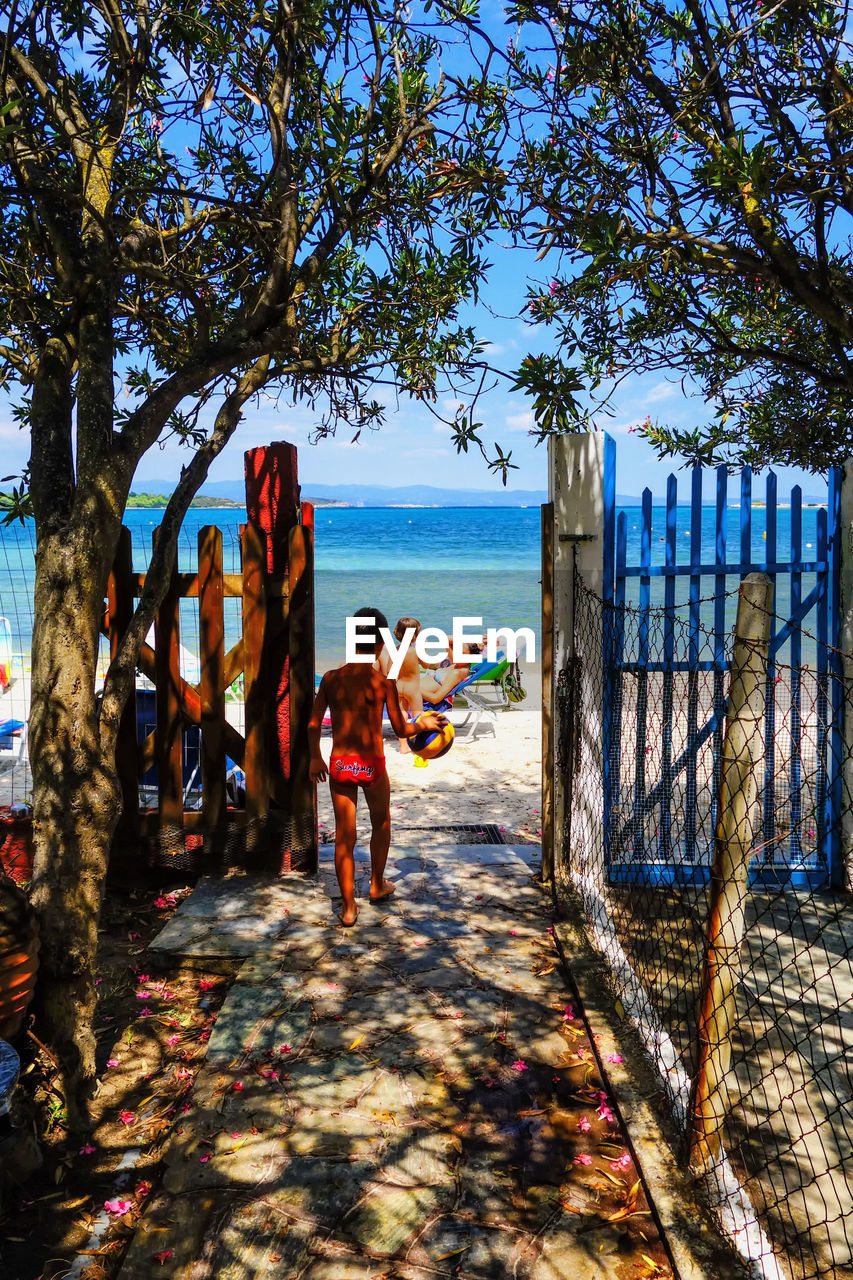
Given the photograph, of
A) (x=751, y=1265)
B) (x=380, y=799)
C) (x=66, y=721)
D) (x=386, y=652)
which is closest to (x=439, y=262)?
(x=386, y=652)

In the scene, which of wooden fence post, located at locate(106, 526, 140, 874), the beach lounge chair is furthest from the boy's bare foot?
the beach lounge chair

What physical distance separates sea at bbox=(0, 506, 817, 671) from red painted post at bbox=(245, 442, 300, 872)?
11.6 ft

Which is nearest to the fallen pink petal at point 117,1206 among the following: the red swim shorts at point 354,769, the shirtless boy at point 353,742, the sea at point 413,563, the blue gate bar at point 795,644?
the shirtless boy at point 353,742

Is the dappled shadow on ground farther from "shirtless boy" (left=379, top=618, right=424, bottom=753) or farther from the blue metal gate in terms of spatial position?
the blue metal gate

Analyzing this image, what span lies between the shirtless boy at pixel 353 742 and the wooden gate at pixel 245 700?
0.50 meters

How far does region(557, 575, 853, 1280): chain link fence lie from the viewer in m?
2.69

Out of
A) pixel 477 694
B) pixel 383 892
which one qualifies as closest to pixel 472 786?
pixel 477 694

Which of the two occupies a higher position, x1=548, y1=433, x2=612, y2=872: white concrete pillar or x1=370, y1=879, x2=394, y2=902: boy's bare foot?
x1=548, y1=433, x2=612, y2=872: white concrete pillar

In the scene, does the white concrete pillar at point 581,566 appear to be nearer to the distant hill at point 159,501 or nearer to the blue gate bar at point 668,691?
the blue gate bar at point 668,691

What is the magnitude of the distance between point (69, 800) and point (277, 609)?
2.31 m

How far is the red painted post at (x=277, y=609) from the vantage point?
553 cm

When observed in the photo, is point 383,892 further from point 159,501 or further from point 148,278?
point 159,501

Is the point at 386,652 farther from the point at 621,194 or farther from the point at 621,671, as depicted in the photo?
the point at 621,194

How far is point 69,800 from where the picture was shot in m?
3.43
